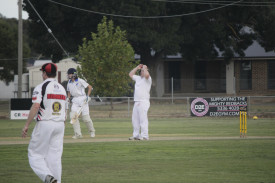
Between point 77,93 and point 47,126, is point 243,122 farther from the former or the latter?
point 47,126

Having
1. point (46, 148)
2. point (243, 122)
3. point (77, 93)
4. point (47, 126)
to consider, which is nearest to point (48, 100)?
point (47, 126)

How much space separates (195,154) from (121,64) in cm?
2133

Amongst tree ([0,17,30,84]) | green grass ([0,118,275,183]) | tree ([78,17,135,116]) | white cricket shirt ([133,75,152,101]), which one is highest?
tree ([0,17,30,84])

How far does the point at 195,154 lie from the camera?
1342cm

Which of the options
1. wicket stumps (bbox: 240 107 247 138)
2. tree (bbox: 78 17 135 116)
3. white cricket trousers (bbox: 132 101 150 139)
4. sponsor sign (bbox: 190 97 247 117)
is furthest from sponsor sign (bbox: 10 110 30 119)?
white cricket trousers (bbox: 132 101 150 139)

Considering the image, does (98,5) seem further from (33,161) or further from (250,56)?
(33,161)

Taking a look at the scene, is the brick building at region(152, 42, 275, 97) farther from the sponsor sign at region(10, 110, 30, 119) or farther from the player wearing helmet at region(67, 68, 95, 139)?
the player wearing helmet at region(67, 68, 95, 139)

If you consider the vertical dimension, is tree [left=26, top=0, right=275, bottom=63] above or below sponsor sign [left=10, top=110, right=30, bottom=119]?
above

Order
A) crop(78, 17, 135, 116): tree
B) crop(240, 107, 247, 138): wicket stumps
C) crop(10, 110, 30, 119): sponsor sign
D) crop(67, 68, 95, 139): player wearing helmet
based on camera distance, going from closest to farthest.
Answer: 1. crop(67, 68, 95, 139): player wearing helmet
2. crop(240, 107, 247, 138): wicket stumps
3. crop(10, 110, 30, 119): sponsor sign
4. crop(78, 17, 135, 116): tree

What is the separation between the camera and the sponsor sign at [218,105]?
3095cm

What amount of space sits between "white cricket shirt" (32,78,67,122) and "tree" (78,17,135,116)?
2536cm

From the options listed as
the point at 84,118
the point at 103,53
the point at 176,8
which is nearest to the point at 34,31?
the point at 176,8

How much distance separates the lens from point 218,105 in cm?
3103

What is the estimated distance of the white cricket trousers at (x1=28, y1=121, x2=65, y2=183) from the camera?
838 centimetres
